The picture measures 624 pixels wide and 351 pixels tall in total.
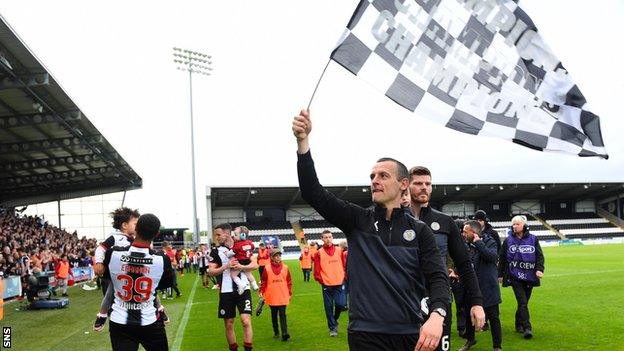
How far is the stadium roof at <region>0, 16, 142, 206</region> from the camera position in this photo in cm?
1922

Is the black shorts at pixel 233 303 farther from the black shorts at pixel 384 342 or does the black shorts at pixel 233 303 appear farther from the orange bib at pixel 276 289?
the black shorts at pixel 384 342

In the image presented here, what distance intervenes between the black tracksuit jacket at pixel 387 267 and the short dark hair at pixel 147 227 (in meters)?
2.22

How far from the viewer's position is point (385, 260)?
129 inches

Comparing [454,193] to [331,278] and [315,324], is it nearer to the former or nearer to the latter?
[315,324]

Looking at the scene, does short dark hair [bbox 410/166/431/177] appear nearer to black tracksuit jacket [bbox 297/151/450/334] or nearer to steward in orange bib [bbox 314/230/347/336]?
black tracksuit jacket [bbox 297/151/450/334]

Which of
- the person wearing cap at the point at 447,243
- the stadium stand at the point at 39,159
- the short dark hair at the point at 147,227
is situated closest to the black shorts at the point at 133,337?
the short dark hair at the point at 147,227

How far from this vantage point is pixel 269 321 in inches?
495

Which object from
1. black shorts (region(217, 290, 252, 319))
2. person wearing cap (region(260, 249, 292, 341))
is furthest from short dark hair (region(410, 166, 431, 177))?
person wearing cap (region(260, 249, 292, 341))

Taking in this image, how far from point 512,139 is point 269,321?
27.8 ft

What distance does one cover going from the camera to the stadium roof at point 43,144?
19.2 metres

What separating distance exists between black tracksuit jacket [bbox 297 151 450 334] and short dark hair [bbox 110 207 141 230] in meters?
3.71

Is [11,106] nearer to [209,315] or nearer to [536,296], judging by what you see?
[209,315]

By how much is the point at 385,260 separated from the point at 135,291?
2760 millimetres

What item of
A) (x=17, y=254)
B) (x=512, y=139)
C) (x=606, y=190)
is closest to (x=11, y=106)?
(x=17, y=254)
